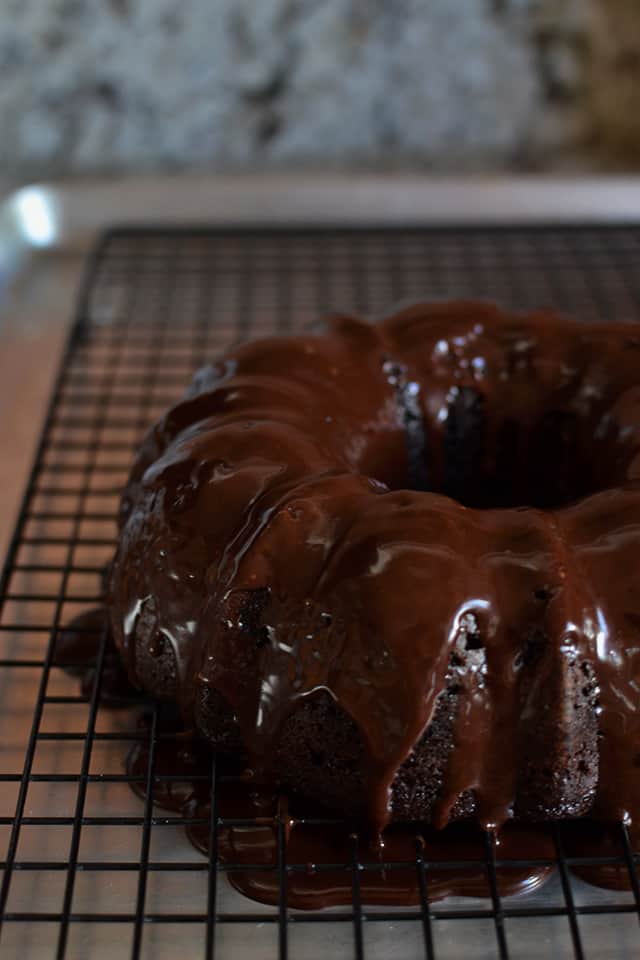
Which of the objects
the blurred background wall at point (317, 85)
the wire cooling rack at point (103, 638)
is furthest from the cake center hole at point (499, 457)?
the blurred background wall at point (317, 85)

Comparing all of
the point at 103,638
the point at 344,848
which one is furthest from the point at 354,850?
the point at 103,638

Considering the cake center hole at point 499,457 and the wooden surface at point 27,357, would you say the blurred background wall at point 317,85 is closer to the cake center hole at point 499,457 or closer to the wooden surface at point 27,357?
the wooden surface at point 27,357

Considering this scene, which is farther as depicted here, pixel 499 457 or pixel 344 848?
pixel 499 457

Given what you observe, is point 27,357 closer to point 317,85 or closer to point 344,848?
point 317,85

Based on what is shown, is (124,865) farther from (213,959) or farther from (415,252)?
(415,252)

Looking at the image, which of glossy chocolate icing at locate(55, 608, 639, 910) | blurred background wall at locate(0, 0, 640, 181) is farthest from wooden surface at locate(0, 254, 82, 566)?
glossy chocolate icing at locate(55, 608, 639, 910)
